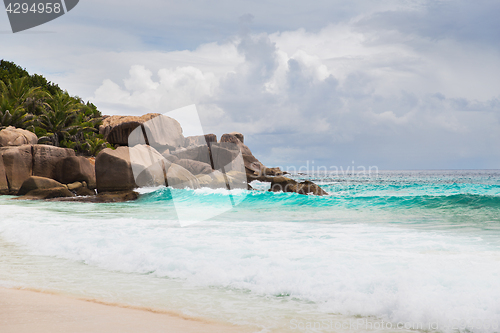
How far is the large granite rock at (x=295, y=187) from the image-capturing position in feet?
67.9

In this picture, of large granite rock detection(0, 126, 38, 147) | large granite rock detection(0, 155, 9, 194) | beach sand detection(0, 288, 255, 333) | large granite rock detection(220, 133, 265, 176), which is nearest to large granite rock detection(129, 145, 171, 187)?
large granite rock detection(0, 155, 9, 194)

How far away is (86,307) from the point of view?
10.9ft

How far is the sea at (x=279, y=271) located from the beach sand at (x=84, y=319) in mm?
190

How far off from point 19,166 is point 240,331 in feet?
63.9

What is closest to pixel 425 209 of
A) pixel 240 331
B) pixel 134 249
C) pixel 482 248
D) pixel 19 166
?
pixel 482 248

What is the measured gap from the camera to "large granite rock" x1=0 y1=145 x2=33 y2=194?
17.8m

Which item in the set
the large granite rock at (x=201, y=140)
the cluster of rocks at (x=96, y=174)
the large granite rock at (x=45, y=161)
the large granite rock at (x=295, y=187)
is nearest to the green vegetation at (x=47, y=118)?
the cluster of rocks at (x=96, y=174)

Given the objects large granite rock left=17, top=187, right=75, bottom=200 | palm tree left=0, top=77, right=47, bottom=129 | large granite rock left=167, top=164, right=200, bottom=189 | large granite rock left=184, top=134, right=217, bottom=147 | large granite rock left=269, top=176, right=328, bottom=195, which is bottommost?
large granite rock left=269, top=176, right=328, bottom=195

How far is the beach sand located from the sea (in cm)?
19

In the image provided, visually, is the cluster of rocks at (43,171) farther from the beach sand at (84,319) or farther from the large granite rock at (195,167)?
the beach sand at (84,319)

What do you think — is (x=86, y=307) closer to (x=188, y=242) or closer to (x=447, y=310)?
(x=188, y=242)

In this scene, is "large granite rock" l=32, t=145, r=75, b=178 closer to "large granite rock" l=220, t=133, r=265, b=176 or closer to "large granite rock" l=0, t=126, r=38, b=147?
"large granite rock" l=0, t=126, r=38, b=147

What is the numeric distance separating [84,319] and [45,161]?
18500 millimetres

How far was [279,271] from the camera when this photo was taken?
4.33 metres
